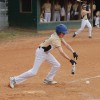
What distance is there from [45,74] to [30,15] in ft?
42.8

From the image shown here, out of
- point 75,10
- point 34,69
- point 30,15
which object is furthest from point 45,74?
point 75,10

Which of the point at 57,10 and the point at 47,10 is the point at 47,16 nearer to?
the point at 47,10

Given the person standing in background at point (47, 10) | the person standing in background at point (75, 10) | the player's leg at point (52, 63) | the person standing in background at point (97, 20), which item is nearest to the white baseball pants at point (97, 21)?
the person standing in background at point (97, 20)

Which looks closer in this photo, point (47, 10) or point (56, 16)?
point (47, 10)

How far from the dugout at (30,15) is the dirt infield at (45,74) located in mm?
4536

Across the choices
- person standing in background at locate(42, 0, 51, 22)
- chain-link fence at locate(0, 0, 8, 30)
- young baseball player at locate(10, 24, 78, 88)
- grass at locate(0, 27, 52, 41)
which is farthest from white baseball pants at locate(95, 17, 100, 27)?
young baseball player at locate(10, 24, 78, 88)

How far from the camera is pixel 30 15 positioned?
24.4 metres

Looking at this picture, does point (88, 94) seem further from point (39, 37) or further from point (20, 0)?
point (20, 0)

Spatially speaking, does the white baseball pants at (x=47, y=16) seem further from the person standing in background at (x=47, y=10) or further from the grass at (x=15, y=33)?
the grass at (x=15, y=33)

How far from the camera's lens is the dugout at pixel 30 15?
23875mm

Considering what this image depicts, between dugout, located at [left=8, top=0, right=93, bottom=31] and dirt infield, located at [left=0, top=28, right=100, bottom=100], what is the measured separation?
179 inches

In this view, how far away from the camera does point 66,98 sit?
8.71 metres

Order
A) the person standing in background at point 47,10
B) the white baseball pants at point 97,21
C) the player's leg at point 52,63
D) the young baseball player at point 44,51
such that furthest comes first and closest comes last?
the white baseball pants at point 97,21, the person standing in background at point 47,10, the player's leg at point 52,63, the young baseball player at point 44,51

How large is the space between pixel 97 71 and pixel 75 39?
894 cm
